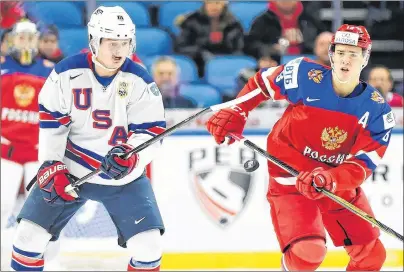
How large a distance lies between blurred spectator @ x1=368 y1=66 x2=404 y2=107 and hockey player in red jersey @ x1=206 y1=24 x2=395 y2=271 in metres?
1.21

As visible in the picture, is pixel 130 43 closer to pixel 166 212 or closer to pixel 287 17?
pixel 166 212

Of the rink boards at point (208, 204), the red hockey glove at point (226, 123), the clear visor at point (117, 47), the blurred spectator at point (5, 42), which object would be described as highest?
the clear visor at point (117, 47)

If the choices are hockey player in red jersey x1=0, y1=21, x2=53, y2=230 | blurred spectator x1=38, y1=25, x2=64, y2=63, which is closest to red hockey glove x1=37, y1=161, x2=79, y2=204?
hockey player in red jersey x1=0, y1=21, x2=53, y2=230

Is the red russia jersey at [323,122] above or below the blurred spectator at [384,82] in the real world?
above

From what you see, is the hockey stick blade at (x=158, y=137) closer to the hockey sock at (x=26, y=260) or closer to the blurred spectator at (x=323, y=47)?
the hockey sock at (x=26, y=260)

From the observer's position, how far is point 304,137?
3.64 meters

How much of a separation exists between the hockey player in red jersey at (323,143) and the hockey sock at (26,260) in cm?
75

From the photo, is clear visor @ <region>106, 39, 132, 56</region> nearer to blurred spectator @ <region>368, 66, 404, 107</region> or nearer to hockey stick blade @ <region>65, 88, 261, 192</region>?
hockey stick blade @ <region>65, 88, 261, 192</region>

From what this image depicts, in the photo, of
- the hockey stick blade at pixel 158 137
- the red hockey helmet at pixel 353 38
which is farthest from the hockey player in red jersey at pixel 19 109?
the red hockey helmet at pixel 353 38

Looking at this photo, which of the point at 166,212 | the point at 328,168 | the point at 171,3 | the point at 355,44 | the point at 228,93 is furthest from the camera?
the point at 171,3

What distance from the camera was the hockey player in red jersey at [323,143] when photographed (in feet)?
11.4

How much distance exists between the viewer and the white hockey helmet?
11.3 ft

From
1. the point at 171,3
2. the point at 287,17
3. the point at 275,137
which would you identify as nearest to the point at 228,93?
the point at 287,17

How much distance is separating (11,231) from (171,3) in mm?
1781
